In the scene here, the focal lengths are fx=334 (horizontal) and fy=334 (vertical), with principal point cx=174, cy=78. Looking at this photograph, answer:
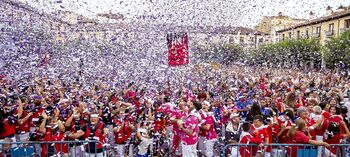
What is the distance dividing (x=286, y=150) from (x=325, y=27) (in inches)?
1437

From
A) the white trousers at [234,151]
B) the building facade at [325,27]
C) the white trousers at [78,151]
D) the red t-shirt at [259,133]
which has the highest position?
the building facade at [325,27]

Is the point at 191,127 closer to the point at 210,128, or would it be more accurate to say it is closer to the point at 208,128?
the point at 208,128

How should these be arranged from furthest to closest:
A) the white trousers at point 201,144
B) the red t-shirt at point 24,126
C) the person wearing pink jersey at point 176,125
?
the white trousers at point 201,144 < the red t-shirt at point 24,126 < the person wearing pink jersey at point 176,125

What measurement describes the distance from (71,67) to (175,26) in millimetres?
7830

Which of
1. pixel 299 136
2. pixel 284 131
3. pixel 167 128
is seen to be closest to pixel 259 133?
pixel 299 136

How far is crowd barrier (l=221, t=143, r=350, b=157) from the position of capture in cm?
487

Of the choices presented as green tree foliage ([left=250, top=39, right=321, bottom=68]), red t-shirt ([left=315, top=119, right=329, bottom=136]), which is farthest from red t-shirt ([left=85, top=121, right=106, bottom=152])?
green tree foliage ([left=250, top=39, right=321, bottom=68])

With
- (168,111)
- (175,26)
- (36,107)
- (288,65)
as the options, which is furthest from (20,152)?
(288,65)

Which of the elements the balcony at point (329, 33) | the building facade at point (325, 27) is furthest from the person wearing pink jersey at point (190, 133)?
the balcony at point (329, 33)

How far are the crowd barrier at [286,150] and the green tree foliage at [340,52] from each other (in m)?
20.1

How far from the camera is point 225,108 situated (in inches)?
290

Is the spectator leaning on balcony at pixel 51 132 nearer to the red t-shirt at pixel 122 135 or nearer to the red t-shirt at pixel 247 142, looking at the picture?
the red t-shirt at pixel 122 135

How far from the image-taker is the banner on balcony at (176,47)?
46.0ft

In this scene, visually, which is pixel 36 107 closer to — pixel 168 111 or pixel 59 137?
pixel 59 137
